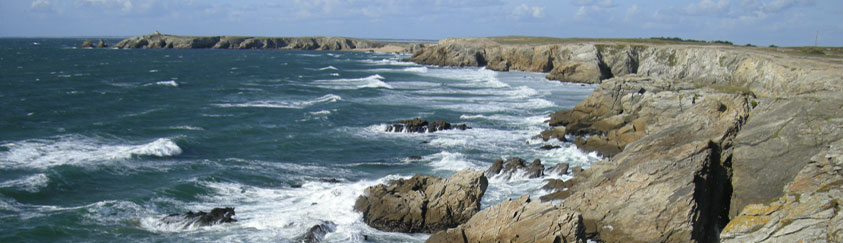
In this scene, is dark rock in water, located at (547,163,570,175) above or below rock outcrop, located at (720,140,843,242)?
below

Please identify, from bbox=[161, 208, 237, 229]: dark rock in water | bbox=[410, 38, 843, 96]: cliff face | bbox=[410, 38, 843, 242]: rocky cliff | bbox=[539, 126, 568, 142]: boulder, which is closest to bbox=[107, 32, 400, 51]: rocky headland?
bbox=[410, 38, 843, 96]: cliff face

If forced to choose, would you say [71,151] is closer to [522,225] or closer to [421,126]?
[421,126]

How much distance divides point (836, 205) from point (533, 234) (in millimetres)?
6514

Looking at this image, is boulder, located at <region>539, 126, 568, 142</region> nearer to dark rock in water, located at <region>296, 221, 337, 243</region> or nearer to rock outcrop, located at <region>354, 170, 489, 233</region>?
rock outcrop, located at <region>354, 170, 489, 233</region>

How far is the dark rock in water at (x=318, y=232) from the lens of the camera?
724 inches

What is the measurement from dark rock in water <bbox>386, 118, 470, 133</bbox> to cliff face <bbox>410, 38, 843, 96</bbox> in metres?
19.0

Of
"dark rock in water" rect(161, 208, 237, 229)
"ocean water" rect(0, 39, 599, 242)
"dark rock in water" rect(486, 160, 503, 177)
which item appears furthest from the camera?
"dark rock in water" rect(486, 160, 503, 177)

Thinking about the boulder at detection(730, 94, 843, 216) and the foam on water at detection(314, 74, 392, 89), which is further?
the foam on water at detection(314, 74, 392, 89)

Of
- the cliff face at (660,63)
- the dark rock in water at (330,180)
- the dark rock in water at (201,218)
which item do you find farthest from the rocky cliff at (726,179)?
the cliff face at (660,63)

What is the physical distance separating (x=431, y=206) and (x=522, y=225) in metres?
4.87

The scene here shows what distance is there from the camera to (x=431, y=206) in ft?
63.5

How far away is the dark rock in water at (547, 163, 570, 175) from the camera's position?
1017 inches

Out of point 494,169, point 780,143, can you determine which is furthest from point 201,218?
point 780,143

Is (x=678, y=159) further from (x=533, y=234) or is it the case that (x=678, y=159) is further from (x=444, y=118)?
(x=444, y=118)
